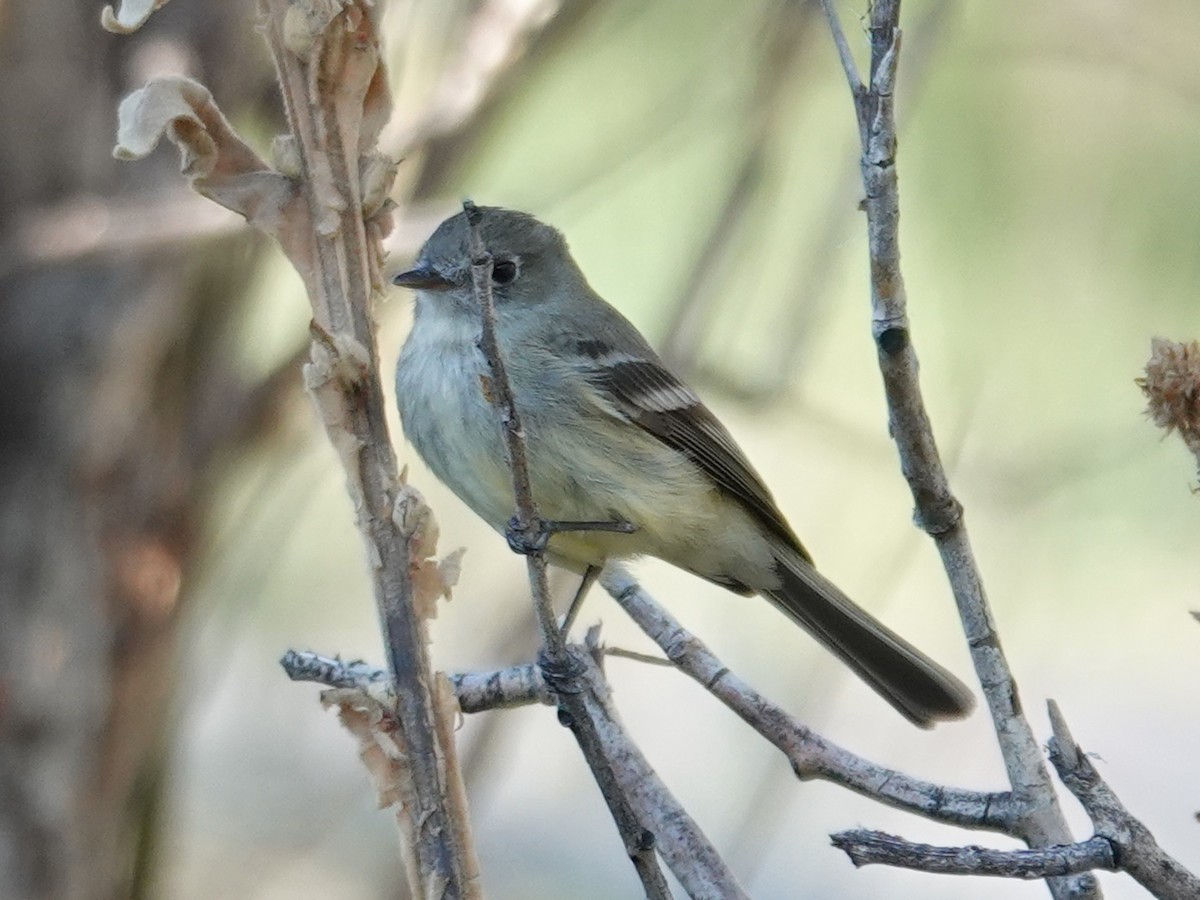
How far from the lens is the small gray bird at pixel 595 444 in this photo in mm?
2223

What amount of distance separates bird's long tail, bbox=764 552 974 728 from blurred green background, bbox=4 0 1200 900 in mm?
84

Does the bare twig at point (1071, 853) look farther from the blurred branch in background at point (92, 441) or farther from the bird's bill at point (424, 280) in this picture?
the blurred branch in background at point (92, 441)

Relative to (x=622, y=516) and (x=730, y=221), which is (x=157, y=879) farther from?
(x=730, y=221)

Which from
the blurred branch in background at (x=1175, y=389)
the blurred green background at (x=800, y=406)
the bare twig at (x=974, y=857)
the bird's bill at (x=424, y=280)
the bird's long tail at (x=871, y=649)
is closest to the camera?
the bare twig at (x=974, y=857)

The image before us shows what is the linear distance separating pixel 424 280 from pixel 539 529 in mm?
1167

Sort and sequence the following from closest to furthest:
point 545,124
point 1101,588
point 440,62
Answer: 1. point 440,62
2. point 1101,588
3. point 545,124

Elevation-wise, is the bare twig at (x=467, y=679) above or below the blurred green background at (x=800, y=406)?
below

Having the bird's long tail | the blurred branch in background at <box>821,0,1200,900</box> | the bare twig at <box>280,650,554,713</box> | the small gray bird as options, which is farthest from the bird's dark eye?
the blurred branch in background at <box>821,0,1200,900</box>

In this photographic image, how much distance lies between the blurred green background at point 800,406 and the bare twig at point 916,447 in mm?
1221

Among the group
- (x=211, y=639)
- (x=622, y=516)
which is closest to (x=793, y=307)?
(x=622, y=516)

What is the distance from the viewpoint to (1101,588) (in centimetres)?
278

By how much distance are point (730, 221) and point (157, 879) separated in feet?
4.82

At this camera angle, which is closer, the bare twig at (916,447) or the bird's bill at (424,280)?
the bare twig at (916,447)

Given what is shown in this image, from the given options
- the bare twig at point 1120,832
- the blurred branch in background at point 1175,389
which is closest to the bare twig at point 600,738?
the bare twig at point 1120,832
